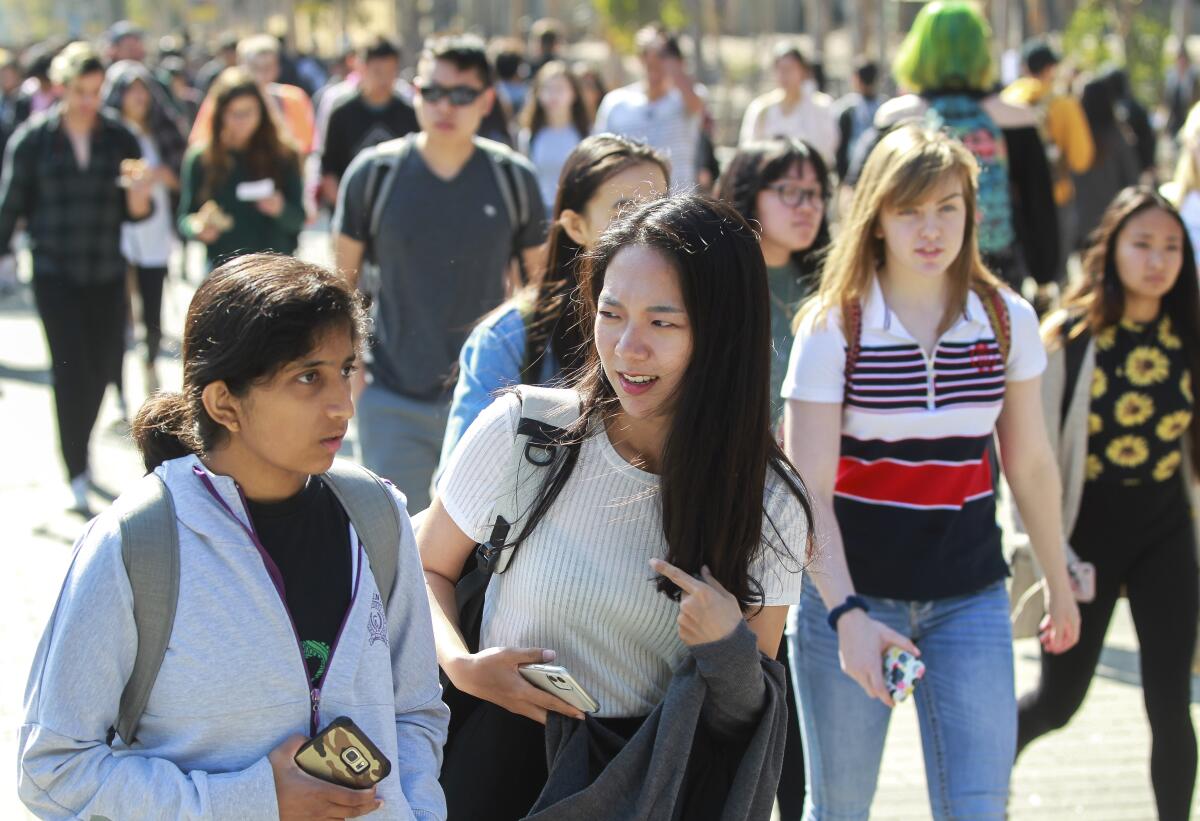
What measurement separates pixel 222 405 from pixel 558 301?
1.50 m

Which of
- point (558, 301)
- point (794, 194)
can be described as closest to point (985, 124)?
point (794, 194)

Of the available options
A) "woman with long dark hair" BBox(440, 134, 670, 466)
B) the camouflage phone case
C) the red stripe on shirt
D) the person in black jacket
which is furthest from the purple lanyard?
the person in black jacket

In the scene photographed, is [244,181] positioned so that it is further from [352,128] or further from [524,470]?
[524,470]

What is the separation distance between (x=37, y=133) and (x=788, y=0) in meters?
57.1

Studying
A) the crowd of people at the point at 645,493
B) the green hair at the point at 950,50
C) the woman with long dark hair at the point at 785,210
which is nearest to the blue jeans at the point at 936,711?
the crowd of people at the point at 645,493

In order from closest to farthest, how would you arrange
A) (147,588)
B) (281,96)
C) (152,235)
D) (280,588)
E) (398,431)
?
(147,588) → (280,588) → (398,431) → (152,235) → (281,96)

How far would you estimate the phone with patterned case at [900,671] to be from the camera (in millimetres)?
3717

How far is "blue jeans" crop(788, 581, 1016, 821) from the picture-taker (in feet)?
12.6

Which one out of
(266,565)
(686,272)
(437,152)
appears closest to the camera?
(266,565)

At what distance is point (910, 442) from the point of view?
4.00m

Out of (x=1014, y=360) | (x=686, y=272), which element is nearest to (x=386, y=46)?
(x=1014, y=360)

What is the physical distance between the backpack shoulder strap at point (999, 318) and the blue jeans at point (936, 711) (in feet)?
1.95

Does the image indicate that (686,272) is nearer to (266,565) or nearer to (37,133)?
(266,565)

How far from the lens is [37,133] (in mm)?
8195
